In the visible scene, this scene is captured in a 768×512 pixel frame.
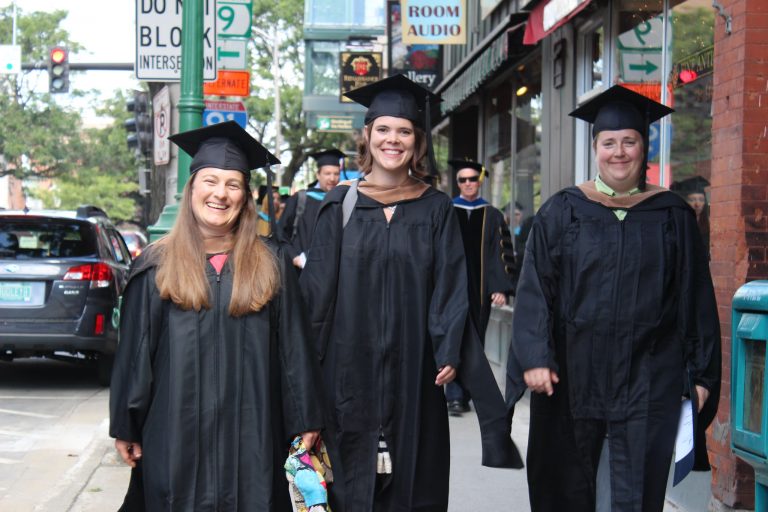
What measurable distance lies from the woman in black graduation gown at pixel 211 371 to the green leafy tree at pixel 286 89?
147ft

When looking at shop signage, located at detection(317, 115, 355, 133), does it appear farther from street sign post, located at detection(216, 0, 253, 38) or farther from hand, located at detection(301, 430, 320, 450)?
hand, located at detection(301, 430, 320, 450)

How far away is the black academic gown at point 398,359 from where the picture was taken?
4852 millimetres

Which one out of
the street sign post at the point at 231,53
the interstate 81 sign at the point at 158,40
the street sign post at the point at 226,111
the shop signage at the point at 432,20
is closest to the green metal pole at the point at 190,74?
the interstate 81 sign at the point at 158,40

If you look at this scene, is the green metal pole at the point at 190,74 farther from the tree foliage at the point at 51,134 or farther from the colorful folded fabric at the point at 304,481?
the tree foliage at the point at 51,134

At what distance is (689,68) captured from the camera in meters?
7.48

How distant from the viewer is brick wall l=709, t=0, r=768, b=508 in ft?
19.5

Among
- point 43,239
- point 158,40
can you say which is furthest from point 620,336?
point 43,239

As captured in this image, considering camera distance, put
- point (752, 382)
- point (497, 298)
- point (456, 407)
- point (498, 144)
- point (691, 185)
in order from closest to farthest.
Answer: point (752, 382)
point (691, 185)
point (497, 298)
point (456, 407)
point (498, 144)

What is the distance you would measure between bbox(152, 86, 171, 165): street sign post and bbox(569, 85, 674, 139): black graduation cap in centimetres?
501

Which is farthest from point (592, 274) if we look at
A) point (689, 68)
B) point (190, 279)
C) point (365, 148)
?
point (689, 68)

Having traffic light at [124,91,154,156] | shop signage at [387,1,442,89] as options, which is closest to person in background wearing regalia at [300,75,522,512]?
traffic light at [124,91,154,156]

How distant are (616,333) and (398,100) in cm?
144

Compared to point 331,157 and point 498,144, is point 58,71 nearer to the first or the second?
point 498,144

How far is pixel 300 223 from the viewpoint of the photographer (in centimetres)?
1017
